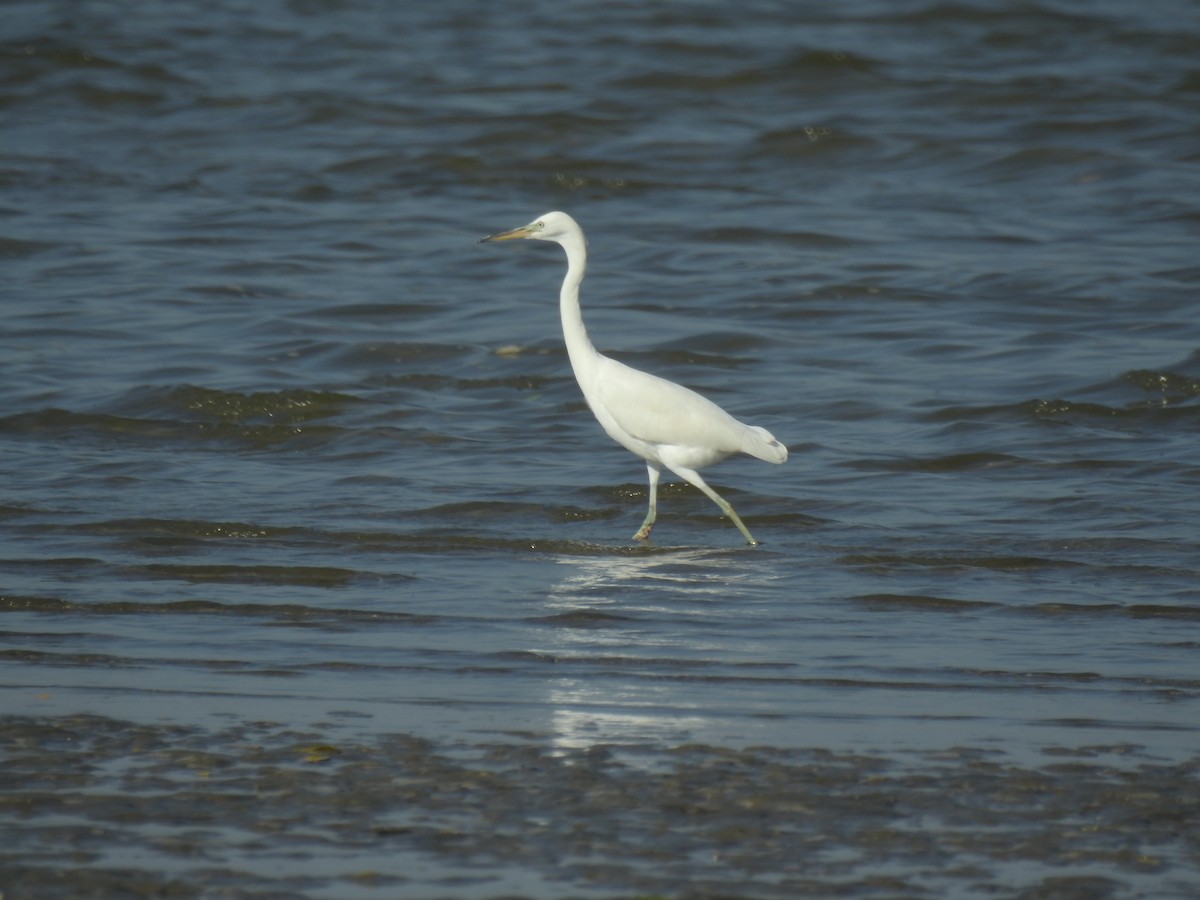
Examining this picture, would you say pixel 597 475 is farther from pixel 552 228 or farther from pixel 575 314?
pixel 552 228

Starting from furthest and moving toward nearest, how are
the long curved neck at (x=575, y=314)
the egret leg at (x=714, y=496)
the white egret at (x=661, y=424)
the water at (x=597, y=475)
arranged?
1. the long curved neck at (x=575, y=314)
2. the white egret at (x=661, y=424)
3. the egret leg at (x=714, y=496)
4. the water at (x=597, y=475)

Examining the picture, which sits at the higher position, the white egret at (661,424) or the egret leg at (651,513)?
the white egret at (661,424)

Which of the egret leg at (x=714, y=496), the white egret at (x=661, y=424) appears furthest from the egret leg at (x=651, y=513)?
the egret leg at (x=714, y=496)

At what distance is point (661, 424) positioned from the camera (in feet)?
29.6

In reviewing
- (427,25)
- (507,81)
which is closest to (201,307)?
(507,81)

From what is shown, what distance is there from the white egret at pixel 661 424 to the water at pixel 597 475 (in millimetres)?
438

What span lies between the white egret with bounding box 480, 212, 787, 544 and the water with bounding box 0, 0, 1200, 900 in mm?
438

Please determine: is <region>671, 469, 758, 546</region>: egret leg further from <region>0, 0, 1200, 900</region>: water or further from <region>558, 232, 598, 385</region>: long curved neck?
<region>558, 232, 598, 385</region>: long curved neck

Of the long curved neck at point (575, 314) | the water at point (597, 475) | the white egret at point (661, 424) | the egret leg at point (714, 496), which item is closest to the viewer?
the water at point (597, 475)

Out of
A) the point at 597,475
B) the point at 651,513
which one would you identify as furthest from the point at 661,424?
the point at 597,475

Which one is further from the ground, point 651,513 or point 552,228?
point 552,228

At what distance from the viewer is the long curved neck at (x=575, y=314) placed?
9.45 m

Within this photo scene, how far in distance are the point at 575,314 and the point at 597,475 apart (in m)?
1.28

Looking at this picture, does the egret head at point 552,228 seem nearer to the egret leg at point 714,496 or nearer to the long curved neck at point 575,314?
the long curved neck at point 575,314
